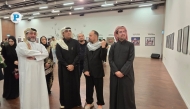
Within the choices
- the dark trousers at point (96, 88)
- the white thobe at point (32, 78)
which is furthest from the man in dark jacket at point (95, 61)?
the white thobe at point (32, 78)

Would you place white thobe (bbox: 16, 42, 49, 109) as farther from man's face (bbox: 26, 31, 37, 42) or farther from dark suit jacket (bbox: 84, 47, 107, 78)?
dark suit jacket (bbox: 84, 47, 107, 78)

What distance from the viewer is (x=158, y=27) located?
1314 centimetres

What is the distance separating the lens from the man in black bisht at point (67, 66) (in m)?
3.09

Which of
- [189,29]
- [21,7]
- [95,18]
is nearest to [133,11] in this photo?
[95,18]

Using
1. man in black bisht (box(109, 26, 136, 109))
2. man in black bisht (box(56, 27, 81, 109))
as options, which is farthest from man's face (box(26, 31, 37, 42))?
man in black bisht (box(109, 26, 136, 109))

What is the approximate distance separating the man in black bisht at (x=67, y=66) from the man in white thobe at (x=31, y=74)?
16.1 inches

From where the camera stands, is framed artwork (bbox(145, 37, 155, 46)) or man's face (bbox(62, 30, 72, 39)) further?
framed artwork (bbox(145, 37, 155, 46))

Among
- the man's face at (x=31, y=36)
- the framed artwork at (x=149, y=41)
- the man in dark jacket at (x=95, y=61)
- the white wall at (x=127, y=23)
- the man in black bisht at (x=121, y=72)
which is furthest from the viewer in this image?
the framed artwork at (x=149, y=41)

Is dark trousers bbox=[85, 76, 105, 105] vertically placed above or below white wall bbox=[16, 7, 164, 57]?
below

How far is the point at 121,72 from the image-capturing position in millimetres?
2484

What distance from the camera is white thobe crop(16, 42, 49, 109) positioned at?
8.66 feet

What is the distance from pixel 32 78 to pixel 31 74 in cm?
8

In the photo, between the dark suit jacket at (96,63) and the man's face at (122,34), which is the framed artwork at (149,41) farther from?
the man's face at (122,34)

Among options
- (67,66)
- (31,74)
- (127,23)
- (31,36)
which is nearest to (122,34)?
(67,66)
